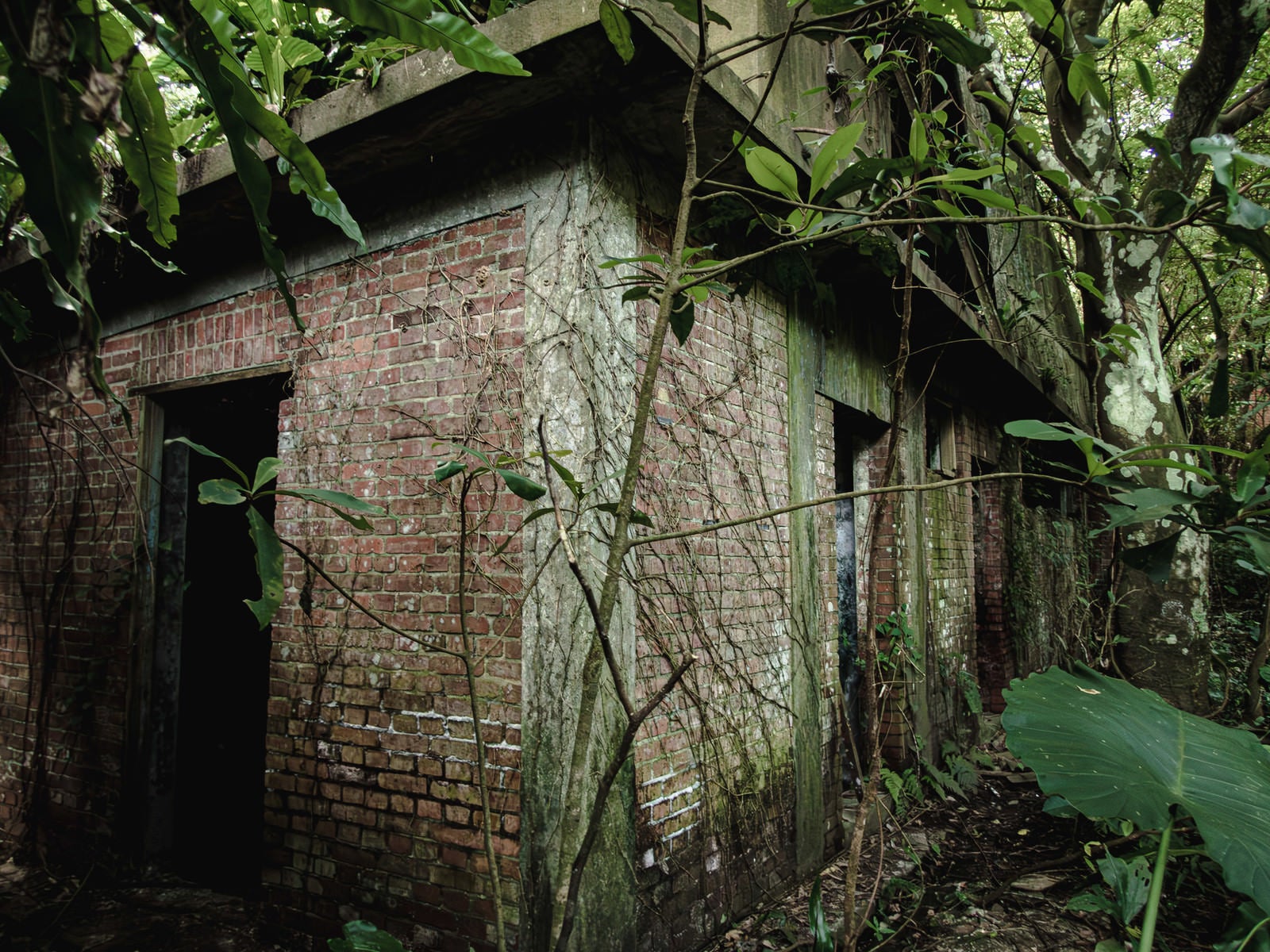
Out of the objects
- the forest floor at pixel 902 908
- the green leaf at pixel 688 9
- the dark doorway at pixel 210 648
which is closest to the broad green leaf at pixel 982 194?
the green leaf at pixel 688 9

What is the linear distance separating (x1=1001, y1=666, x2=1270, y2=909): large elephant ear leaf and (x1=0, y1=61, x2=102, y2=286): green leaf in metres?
1.36

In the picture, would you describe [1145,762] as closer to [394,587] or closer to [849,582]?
[394,587]

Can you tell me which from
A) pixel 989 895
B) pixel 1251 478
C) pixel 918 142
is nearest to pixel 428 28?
pixel 918 142

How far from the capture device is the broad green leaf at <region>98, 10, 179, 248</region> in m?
1.04

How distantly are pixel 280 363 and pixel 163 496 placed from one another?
47.5 inches

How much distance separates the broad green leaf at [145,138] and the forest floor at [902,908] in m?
2.94

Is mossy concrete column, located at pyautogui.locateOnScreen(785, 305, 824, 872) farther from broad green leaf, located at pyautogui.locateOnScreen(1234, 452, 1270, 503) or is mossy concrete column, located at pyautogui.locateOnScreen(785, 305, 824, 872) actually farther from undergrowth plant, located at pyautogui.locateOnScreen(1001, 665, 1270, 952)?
broad green leaf, located at pyautogui.locateOnScreen(1234, 452, 1270, 503)

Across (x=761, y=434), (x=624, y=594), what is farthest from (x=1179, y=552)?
(x=624, y=594)

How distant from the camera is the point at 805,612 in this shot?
4.15 meters

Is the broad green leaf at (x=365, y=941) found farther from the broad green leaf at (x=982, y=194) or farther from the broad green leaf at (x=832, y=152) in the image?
the broad green leaf at (x=982, y=194)

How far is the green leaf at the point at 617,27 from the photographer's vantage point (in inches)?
54.0

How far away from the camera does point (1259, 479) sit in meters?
1.10

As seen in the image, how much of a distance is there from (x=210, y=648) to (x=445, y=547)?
6.82ft

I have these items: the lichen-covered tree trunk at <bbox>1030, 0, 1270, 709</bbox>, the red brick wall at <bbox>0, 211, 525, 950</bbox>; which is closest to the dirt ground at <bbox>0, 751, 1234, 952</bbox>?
the red brick wall at <bbox>0, 211, 525, 950</bbox>
